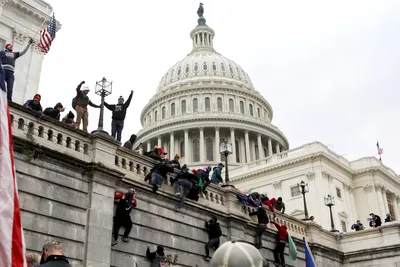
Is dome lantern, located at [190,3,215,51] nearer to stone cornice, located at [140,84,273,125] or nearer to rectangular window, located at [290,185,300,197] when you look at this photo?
stone cornice, located at [140,84,273,125]

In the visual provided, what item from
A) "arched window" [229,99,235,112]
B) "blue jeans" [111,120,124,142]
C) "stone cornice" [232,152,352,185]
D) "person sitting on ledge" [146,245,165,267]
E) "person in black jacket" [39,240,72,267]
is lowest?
"person in black jacket" [39,240,72,267]

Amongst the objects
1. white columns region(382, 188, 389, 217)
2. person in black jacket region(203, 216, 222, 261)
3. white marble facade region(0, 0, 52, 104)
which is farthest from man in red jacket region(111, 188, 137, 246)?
white columns region(382, 188, 389, 217)

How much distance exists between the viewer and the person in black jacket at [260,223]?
22812 millimetres

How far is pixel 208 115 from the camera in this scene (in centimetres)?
8844

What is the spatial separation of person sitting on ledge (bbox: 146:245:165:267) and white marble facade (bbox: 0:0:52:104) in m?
14.7

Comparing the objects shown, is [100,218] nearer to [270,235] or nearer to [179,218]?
[179,218]

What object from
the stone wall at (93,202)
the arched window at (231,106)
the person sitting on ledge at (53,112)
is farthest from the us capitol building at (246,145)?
the person sitting on ledge at (53,112)

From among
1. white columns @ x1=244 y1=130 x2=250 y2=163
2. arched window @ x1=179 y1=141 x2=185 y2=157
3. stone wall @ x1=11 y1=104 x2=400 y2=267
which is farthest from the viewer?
arched window @ x1=179 y1=141 x2=185 y2=157

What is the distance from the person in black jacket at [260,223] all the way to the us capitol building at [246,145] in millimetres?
33103

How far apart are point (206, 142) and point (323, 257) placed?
6102 centimetres

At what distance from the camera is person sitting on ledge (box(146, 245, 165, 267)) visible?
1731cm

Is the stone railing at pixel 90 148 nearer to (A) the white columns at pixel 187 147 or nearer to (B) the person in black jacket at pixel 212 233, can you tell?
(B) the person in black jacket at pixel 212 233

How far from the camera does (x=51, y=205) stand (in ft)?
49.5

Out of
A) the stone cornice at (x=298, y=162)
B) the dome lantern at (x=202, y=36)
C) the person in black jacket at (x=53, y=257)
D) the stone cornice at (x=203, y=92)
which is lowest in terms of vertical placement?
the person in black jacket at (x=53, y=257)
